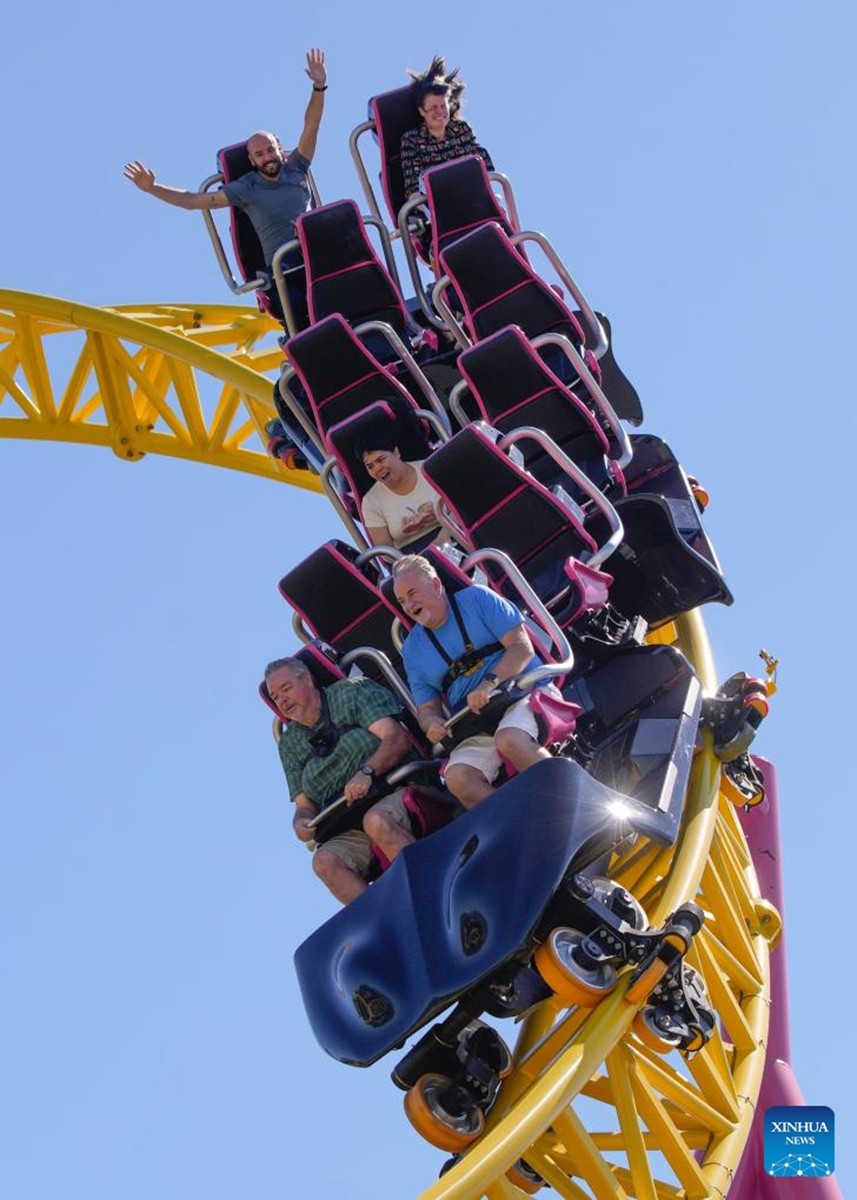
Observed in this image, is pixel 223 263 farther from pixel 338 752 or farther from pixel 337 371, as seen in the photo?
pixel 338 752

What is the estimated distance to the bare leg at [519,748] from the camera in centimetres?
701

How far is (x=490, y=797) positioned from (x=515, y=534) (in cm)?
168

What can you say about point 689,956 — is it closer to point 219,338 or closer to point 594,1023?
point 594,1023

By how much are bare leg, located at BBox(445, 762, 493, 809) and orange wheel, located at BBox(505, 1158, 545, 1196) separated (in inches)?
43.2

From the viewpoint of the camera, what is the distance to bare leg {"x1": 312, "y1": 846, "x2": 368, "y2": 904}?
7.30 metres

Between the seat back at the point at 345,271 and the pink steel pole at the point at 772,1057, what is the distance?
9.42ft

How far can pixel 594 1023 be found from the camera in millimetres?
6719

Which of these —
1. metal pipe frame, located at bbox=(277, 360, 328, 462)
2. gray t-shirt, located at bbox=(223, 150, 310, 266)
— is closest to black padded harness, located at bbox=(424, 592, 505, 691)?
metal pipe frame, located at bbox=(277, 360, 328, 462)

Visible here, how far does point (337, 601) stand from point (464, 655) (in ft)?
4.82

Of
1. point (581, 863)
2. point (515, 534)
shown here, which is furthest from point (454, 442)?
point (581, 863)

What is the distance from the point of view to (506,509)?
8391 mm

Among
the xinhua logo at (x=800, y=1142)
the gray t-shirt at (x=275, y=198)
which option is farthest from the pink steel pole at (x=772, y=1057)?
the gray t-shirt at (x=275, y=198)

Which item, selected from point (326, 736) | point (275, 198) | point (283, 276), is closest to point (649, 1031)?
point (326, 736)

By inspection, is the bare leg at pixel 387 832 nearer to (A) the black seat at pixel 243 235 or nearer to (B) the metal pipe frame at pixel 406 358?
(B) the metal pipe frame at pixel 406 358
